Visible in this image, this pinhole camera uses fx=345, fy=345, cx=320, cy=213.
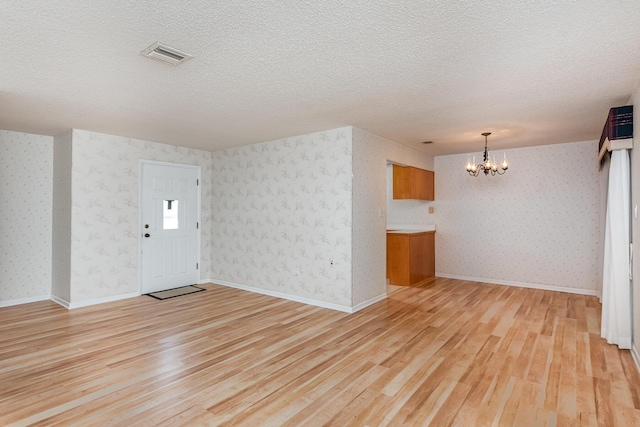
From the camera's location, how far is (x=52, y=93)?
3.33 metres

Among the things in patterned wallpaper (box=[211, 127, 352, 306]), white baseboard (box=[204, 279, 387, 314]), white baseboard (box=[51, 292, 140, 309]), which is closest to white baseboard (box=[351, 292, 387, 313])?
white baseboard (box=[204, 279, 387, 314])

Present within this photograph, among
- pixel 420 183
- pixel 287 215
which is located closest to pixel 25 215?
pixel 287 215

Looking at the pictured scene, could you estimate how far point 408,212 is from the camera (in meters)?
7.63

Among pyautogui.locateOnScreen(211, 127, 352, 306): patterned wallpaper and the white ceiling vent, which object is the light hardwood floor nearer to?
pyautogui.locateOnScreen(211, 127, 352, 306): patterned wallpaper

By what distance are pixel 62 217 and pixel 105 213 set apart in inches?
22.2

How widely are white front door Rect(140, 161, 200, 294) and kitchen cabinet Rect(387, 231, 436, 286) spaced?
3.63 m

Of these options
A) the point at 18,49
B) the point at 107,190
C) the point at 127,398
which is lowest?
the point at 127,398

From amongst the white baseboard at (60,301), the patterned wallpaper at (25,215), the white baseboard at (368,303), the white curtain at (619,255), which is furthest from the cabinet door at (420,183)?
the patterned wallpaper at (25,215)

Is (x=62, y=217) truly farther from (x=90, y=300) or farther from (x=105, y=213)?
Answer: (x=90, y=300)

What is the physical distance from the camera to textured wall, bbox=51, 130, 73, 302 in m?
4.91

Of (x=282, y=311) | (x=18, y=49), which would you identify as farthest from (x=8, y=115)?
(x=282, y=311)

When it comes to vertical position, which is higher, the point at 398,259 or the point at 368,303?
the point at 398,259

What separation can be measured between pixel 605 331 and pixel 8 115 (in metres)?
7.15

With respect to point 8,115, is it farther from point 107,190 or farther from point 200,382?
point 200,382
